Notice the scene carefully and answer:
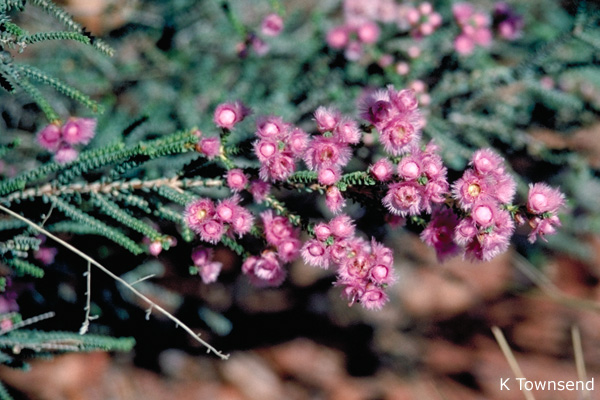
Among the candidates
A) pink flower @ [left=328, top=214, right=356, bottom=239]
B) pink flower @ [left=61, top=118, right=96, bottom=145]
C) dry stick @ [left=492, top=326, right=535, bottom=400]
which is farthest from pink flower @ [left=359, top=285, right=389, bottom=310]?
pink flower @ [left=61, top=118, right=96, bottom=145]

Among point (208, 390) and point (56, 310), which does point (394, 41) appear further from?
point (208, 390)

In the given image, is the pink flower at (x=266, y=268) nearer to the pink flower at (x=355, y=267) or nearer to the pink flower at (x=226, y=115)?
the pink flower at (x=355, y=267)

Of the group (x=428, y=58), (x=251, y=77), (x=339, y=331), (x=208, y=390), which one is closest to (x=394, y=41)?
(x=428, y=58)

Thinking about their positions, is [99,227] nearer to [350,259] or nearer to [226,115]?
[226,115]

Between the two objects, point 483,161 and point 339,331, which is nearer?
point 483,161

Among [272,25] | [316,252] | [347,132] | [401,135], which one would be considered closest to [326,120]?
[347,132]

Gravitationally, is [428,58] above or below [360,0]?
below

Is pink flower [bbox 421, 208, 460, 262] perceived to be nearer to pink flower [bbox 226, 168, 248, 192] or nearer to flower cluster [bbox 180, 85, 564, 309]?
flower cluster [bbox 180, 85, 564, 309]
